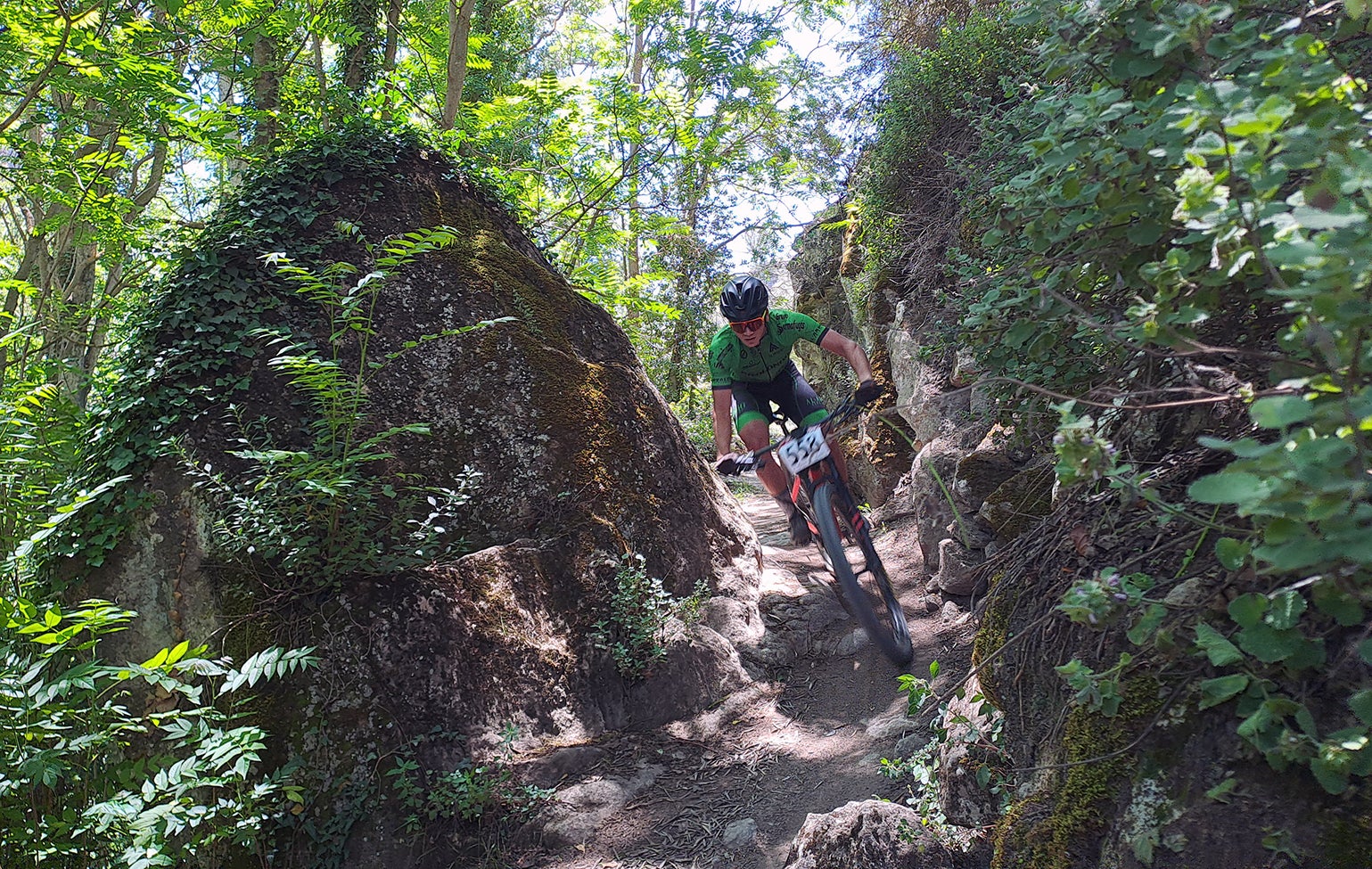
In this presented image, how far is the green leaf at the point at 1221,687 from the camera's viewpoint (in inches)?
61.2

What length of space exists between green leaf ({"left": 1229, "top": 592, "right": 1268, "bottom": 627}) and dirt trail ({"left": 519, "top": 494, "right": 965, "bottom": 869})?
2320 mm

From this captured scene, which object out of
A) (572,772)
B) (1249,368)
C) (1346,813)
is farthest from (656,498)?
(1346,813)

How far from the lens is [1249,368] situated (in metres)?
2.05

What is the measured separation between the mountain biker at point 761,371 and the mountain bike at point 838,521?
6.4 inches

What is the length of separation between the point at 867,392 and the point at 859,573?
1237 millimetres

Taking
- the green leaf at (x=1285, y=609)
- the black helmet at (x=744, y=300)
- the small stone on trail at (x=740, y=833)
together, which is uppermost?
the black helmet at (x=744, y=300)

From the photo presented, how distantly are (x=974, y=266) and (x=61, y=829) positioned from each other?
15.4ft

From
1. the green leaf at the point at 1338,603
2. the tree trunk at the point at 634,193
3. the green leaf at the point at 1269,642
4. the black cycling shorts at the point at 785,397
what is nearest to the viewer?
the green leaf at the point at 1338,603

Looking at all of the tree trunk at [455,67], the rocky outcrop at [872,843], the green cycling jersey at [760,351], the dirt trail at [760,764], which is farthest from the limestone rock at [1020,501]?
the tree trunk at [455,67]

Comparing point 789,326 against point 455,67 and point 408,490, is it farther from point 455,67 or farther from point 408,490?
point 455,67

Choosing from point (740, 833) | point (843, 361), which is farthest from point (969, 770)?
point (843, 361)

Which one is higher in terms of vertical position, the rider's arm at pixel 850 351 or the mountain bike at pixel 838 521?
the rider's arm at pixel 850 351

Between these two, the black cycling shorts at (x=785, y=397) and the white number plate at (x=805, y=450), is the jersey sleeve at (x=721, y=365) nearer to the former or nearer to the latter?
the black cycling shorts at (x=785, y=397)

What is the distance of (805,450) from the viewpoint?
4.41 meters
